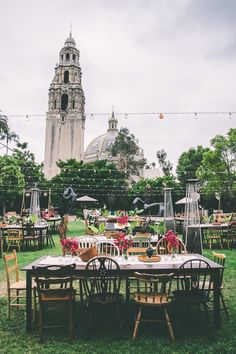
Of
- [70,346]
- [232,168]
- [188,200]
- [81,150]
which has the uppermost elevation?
[81,150]

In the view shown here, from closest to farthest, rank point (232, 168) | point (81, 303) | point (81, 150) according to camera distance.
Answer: point (81, 303) < point (232, 168) < point (81, 150)

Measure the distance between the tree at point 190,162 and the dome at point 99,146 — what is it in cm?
1806

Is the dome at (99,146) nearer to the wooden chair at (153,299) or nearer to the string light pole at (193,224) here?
the string light pole at (193,224)

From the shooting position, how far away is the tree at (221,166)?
27.5 meters

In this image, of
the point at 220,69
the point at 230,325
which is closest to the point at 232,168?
the point at 220,69

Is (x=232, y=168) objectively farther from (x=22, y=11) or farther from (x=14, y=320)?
(x=14, y=320)

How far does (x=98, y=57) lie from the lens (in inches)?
436

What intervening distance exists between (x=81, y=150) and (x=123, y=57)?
137 ft

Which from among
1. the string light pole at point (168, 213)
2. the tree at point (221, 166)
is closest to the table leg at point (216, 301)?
the string light pole at point (168, 213)

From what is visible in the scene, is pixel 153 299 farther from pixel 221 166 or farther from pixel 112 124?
pixel 112 124

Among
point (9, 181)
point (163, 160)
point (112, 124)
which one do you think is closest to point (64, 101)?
point (112, 124)

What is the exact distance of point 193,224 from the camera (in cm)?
859

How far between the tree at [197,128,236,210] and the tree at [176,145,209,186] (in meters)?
9.28

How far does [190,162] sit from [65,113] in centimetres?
2090
